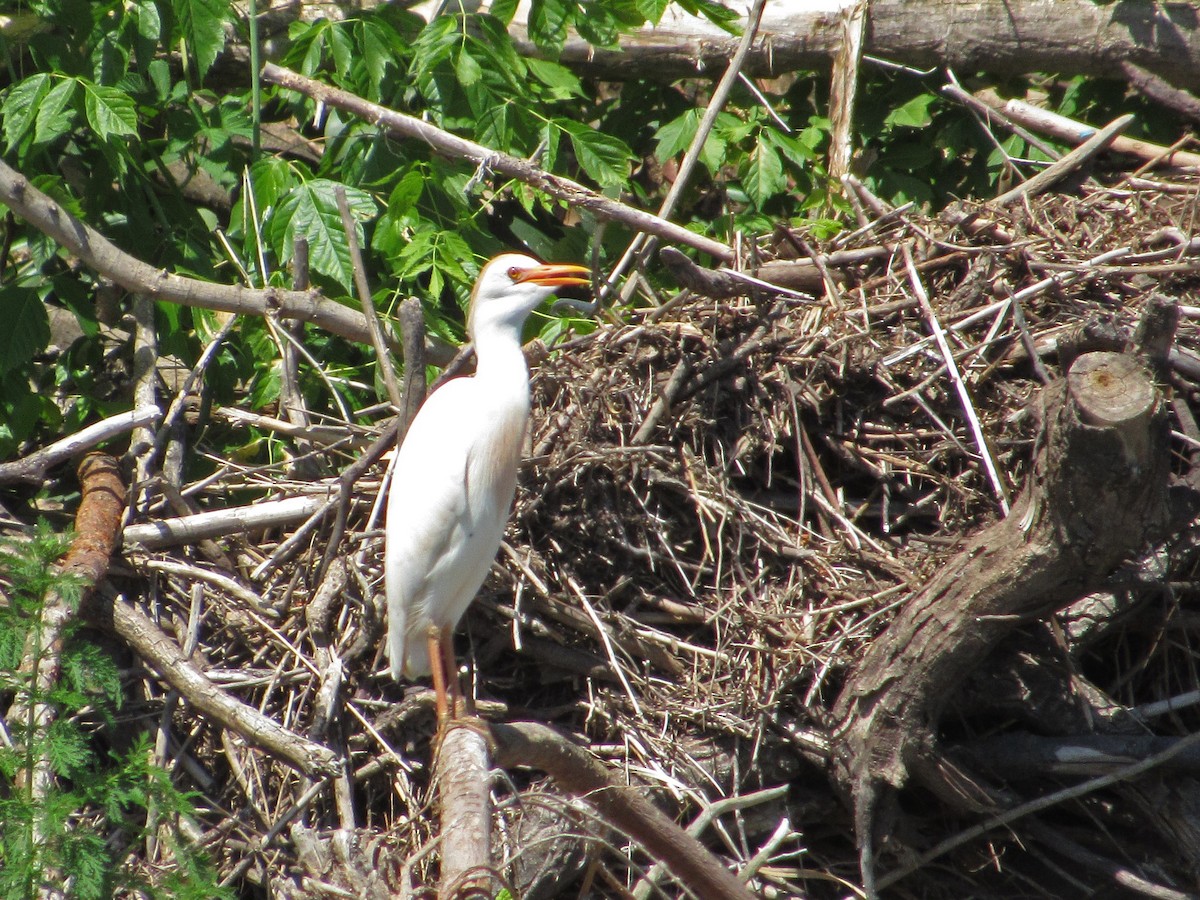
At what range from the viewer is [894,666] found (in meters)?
3.22

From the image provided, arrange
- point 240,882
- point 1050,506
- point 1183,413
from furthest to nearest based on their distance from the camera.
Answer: point 1183,413 → point 240,882 → point 1050,506

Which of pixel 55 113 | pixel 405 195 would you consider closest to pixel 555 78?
pixel 405 195

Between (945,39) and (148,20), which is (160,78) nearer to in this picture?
(148,20)

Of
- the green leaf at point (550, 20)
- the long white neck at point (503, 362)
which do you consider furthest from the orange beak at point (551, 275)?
the green leaf at point (550, 20)

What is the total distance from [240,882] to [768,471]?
2.10 metres

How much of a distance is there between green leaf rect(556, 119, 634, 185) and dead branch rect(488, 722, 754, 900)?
2.04 metres

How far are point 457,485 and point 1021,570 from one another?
1668 millimetres

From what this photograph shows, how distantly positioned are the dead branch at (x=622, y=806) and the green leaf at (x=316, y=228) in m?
1.71

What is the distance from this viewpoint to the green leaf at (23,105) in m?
3.51

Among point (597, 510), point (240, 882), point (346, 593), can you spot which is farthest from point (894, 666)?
point (240, 882)

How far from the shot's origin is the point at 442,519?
3.58 meters

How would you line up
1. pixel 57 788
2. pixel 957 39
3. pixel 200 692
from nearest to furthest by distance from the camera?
pixel 57 788 → pixel 200 692 → pixel 957 39

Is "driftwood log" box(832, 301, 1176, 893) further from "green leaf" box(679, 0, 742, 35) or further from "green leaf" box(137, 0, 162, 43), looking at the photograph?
"green leaf" box(137, 0, 162, 43)

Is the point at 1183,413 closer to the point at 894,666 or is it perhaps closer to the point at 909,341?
the point at 909,341
